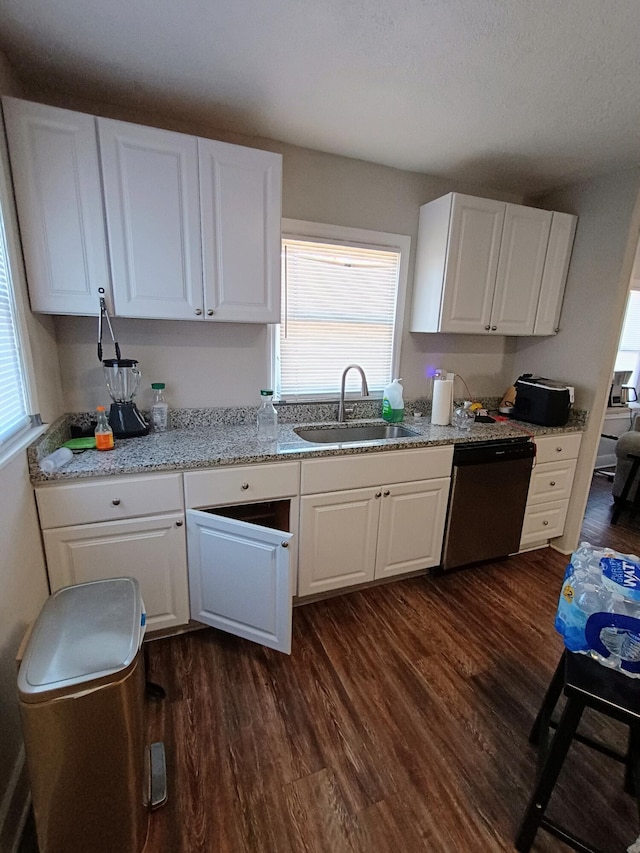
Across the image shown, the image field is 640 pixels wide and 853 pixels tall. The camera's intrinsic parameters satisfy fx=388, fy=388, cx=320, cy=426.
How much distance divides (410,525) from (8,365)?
200cm

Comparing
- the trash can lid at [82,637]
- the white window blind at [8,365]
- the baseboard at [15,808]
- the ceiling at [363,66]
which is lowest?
the baseboard at [15,808]

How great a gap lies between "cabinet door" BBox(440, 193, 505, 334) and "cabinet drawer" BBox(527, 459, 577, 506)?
3.39 feet

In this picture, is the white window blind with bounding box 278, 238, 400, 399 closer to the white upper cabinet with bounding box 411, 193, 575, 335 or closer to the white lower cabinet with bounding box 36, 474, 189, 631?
the white upper cabinet with bounding box 411, 193, 575, 335

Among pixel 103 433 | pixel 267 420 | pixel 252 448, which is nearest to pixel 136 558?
pixel 103 433

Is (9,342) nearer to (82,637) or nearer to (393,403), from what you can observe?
(82,637)

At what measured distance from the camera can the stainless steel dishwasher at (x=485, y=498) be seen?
227 cm

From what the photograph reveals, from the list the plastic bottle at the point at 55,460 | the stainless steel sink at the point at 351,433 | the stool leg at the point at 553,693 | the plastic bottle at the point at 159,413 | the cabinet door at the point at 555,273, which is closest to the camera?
the stool leg at the point at 553,693

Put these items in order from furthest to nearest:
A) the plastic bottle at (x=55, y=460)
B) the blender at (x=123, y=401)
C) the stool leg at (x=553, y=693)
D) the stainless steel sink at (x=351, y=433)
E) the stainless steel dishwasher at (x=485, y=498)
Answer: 1. the stainless steel sink at (x=351, y=433)
2. the stainless steel dishwasher at (x=485, y=498)
3. the blender at (x=123, y=401)
4. the plastic bottle at (x=55, y=460)
5. the stool leg at (x=553, y=693)

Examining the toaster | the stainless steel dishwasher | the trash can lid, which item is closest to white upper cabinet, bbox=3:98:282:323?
the trash can lid

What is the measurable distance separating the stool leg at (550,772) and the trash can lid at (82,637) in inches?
46.4

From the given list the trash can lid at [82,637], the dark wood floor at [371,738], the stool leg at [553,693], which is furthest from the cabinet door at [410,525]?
the trash can lid at [82,637]

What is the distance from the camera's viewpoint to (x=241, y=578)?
169cm

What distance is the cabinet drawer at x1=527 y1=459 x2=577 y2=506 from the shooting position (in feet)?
8.39

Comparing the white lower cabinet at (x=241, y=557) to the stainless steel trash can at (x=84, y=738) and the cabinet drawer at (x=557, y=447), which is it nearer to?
the stainless steel trash can at (x=84, y=738)
